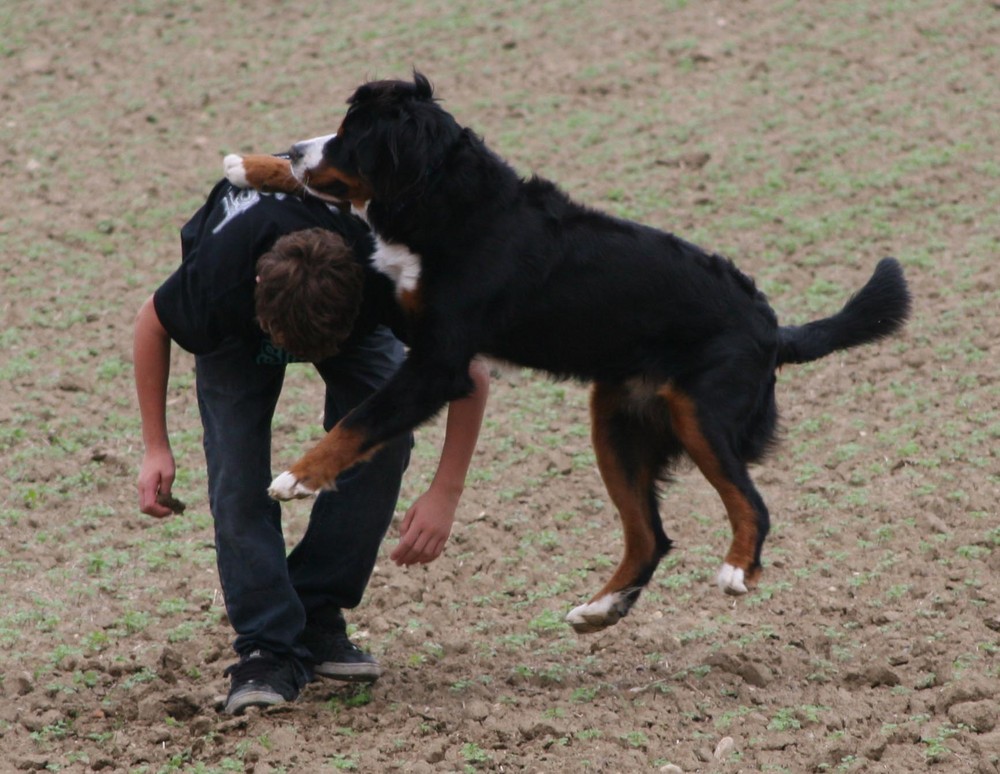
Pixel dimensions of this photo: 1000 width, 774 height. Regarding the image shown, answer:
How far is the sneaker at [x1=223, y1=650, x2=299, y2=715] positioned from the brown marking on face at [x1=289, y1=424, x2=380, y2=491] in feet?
2.32

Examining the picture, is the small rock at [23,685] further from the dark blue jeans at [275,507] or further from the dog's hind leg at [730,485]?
the dog's hind leg at [730,485]

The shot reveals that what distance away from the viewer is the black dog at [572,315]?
4250 mm

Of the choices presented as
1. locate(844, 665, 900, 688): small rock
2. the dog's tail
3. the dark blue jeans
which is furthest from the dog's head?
locate(844, 665, 900, 688): small rock

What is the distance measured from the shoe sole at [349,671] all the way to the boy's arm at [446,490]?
0.39 metres

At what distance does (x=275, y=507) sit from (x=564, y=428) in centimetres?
261

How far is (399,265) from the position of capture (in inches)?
169

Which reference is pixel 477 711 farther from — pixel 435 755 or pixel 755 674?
pixel 755 674

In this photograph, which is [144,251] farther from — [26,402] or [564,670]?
[564,670]

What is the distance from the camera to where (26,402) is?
7.24m

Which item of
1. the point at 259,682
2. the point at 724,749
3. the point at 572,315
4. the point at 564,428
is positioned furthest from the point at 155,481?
the point at 564,428

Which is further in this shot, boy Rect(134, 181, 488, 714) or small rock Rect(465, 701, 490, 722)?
small rock Rect(465, 701, 490, 722)

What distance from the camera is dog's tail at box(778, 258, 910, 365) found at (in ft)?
15.8

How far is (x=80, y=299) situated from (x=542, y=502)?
3.61 meters

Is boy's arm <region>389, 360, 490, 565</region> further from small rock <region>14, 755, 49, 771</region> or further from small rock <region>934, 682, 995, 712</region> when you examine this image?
small rock <region>934, 682, 995, 712</region>
